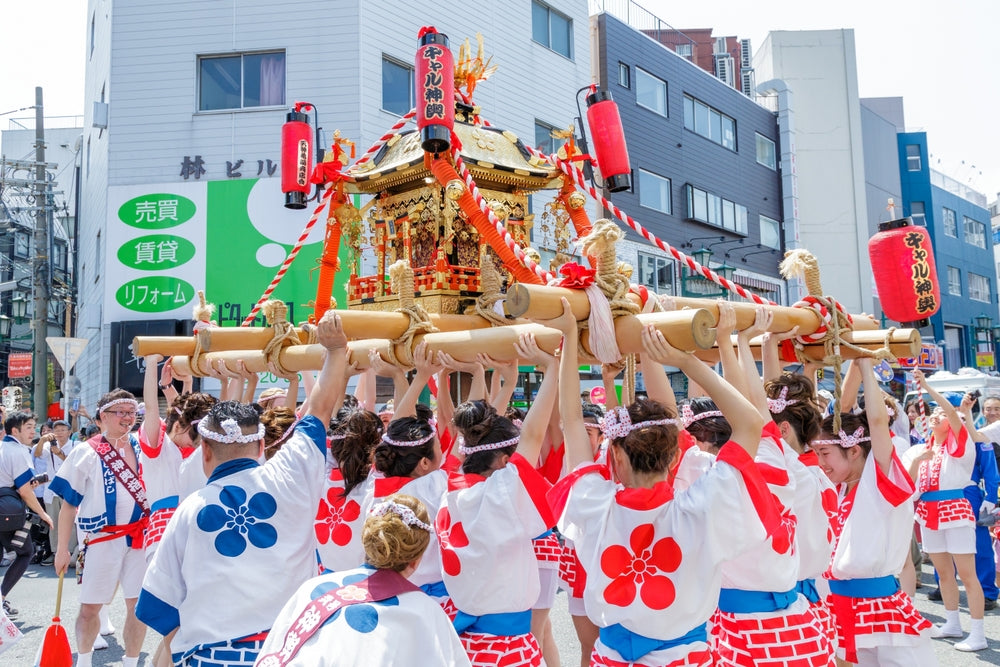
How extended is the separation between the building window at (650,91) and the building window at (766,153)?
5192 millimetres

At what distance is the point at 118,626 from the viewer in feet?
19.8

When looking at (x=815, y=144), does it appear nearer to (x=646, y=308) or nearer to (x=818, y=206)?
(x=818, y=206)

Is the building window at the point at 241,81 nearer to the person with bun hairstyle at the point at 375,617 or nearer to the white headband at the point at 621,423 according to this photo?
the white headband at the point at 621,423

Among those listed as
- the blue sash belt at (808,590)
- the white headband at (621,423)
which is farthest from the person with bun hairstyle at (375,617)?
the blue sash belt at (808,590)

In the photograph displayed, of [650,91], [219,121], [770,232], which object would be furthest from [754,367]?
[770,232]

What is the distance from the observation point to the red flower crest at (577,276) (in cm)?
254

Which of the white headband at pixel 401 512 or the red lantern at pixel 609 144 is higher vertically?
the red lantern at pixel 609 144

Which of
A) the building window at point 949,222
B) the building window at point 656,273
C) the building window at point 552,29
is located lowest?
the building window at point 656,273

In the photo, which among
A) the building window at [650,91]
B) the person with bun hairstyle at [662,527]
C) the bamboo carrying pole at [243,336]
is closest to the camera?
the person with bun hairstyle at [662,527]

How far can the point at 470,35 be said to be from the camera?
14820mm

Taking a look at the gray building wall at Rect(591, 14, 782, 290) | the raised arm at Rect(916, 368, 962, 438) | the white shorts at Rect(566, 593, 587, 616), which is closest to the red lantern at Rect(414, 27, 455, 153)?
the white shorts at Rect(566, 593, 587, 616)

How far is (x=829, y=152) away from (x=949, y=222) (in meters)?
9.25

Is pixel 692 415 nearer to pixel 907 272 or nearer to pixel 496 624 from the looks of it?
pixel 496 624

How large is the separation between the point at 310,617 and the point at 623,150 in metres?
4.84
